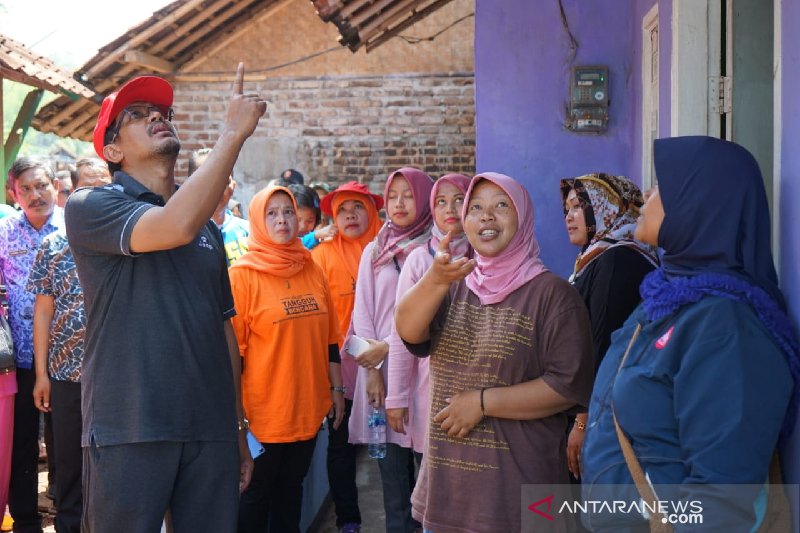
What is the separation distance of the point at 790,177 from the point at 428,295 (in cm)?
114

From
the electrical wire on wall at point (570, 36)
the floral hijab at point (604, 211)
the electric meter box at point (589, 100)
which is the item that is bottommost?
the floral hijab at point (604, 211)

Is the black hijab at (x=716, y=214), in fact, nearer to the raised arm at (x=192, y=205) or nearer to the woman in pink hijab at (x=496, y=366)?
the woman in pink hijab at (x=496, y=366)

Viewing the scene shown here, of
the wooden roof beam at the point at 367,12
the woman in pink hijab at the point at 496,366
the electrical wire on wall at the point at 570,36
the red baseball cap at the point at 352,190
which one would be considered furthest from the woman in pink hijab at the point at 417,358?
the wooden roof beam at the point at 367,12

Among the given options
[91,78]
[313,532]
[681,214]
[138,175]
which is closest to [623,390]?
[681,214]

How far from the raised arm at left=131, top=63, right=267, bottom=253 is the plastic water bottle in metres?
1.95

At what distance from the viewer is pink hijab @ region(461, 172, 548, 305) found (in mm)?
3025

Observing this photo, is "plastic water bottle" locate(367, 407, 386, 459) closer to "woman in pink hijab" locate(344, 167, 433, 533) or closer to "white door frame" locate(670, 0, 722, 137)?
"woman in pink hijab" locate(344, 167, 433, 533)

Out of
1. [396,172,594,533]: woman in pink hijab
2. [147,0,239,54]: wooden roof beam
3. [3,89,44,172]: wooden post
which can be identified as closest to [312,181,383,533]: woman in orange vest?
[396,172,594,533]: woman in pink hijab

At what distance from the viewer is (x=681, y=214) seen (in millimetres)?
2396

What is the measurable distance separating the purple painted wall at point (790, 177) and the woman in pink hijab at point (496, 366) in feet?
2.12

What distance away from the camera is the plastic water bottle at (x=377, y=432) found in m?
4.39

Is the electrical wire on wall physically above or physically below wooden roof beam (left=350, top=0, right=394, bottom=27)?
below

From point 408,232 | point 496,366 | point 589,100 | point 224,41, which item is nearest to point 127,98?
point 496,366

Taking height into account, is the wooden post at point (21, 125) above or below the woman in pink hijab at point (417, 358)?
above
